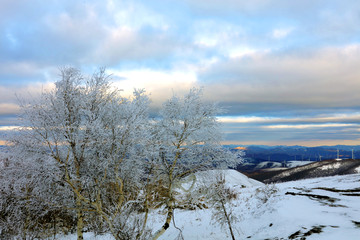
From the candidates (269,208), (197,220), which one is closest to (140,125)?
(269,208)

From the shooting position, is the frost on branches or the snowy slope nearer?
the frost on branches

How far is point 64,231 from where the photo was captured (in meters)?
21.7

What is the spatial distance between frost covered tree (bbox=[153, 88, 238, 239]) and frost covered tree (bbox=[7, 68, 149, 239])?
4.38 ft

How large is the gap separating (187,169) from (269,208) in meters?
8.76

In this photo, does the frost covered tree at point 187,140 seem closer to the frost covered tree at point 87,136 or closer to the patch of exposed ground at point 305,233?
the frost covered tree at point 87,136

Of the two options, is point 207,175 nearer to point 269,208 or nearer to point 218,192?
point 218,192

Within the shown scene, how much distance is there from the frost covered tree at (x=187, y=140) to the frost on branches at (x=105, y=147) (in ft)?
0.17

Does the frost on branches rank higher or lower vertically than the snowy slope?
higher

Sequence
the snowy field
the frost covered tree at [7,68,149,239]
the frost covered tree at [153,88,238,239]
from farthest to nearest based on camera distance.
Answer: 1. the frost covered tree at [153,88,238,239]
2. the snowy field
3. the frost covered tree at [7,68,149,239]

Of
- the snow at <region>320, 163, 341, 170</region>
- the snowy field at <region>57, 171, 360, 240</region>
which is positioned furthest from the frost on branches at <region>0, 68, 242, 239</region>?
the snow at <region>320, 163, 341, 170</region>

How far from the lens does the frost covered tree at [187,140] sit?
11.9 m

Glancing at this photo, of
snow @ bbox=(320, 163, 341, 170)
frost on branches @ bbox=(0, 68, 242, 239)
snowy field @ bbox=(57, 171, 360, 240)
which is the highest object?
frost on branches @ bbox=(0, 68, 242, 239)

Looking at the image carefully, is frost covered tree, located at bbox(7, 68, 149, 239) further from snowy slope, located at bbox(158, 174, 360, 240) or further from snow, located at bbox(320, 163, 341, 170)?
snow, located at bbox(320, 163, 341, 170)

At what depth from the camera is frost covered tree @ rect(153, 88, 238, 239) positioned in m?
11.9
